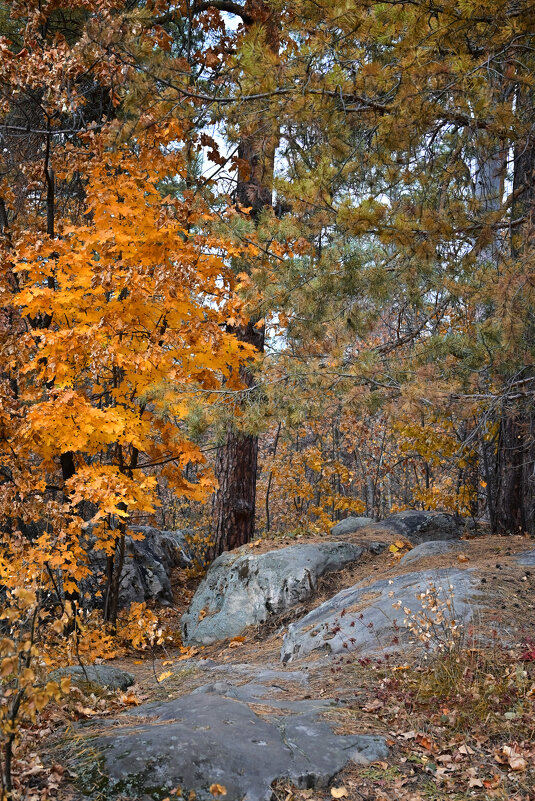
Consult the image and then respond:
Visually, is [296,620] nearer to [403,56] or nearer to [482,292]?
[482,292]

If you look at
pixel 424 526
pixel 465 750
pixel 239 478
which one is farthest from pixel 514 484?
pixel 465 750

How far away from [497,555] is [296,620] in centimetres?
199

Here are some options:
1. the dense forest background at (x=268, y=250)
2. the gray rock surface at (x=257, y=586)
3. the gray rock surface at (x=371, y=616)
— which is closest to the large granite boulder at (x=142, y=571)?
the dense forest background at (x=268, y=250)

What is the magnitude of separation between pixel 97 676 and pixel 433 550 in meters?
3.51

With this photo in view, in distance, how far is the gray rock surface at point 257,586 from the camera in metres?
6.68

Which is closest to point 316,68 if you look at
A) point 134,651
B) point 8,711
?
point 8,711

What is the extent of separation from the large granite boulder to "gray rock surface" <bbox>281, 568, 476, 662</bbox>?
3.37m

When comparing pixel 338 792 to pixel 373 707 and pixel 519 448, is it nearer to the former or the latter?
pixel 373 707

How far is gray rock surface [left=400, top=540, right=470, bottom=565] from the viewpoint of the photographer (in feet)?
20.2

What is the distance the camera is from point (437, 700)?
3.33 metres

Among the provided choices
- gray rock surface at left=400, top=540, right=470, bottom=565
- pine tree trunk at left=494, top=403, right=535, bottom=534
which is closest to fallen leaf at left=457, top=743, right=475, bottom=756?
gray rock surface at left=400, top=540, right=470, bottom=565

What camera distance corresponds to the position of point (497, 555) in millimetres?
5766

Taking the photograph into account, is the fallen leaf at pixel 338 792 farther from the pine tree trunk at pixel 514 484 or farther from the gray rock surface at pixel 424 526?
the gray rock surface at pixel 424 526

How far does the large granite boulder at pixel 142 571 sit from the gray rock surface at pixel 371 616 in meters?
3.37
